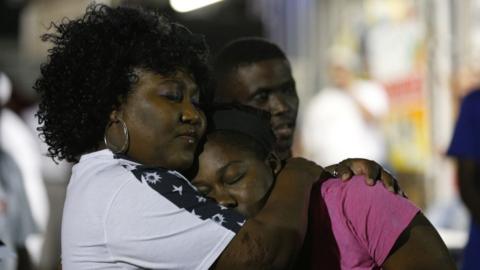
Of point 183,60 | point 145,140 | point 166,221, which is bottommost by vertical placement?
point 166,221

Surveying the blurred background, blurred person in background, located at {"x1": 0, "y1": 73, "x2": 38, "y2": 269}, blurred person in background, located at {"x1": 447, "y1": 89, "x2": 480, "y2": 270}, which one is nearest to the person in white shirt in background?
the blurred background

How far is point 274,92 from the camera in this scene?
4.18 meters

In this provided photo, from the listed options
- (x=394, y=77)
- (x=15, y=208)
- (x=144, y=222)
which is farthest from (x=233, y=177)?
(x=394, y=77)

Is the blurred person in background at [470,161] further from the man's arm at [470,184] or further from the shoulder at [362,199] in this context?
the shoulder at [362,199]

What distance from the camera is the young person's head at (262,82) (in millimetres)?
4105

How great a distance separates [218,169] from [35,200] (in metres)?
5.85

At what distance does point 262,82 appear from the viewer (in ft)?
13.8

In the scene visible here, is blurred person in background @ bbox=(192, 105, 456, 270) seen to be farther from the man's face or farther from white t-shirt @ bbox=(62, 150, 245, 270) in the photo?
the man's face

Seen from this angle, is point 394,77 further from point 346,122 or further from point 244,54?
point 244,54

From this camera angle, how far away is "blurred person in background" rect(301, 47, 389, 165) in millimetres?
9188

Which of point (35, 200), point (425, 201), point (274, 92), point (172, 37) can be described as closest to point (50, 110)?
point (172, 37)

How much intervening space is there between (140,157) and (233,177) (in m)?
0.30

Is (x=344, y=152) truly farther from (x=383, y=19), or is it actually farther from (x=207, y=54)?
(x=207, y=54)

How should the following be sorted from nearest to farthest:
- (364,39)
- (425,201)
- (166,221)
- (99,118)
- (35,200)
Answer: (166,221) → (99,118) → (35,200) → (425,201) → (364,39)
